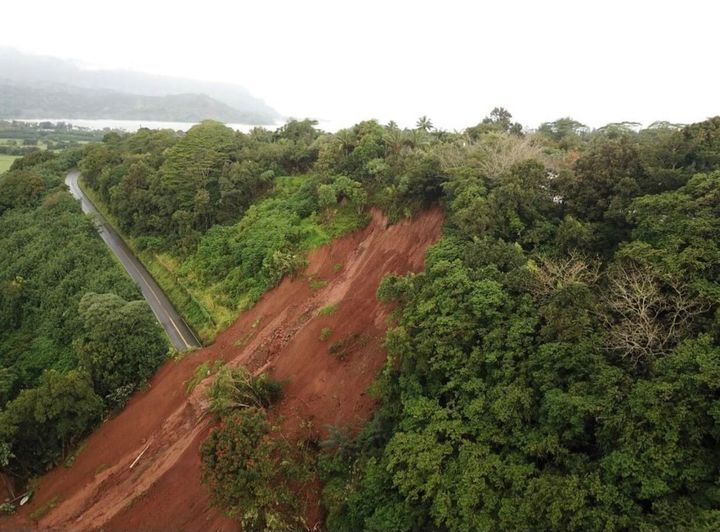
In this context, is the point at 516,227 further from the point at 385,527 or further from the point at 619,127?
the point at 619,127

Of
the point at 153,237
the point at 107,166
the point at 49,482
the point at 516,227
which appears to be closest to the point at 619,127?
the point at 516,227

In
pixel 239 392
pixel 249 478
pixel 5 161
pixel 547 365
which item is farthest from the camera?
pixel 5 161

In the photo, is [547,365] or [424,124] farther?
[424,124]

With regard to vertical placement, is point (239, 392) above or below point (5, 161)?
above

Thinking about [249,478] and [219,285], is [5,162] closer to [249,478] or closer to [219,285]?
[219,285]

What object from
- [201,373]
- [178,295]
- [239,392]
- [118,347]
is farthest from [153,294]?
[239,392]

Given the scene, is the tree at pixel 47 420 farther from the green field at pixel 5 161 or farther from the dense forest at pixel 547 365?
the green field at pixel 5 161

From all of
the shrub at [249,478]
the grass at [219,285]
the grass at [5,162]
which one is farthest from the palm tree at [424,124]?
the grass at [5,162]
